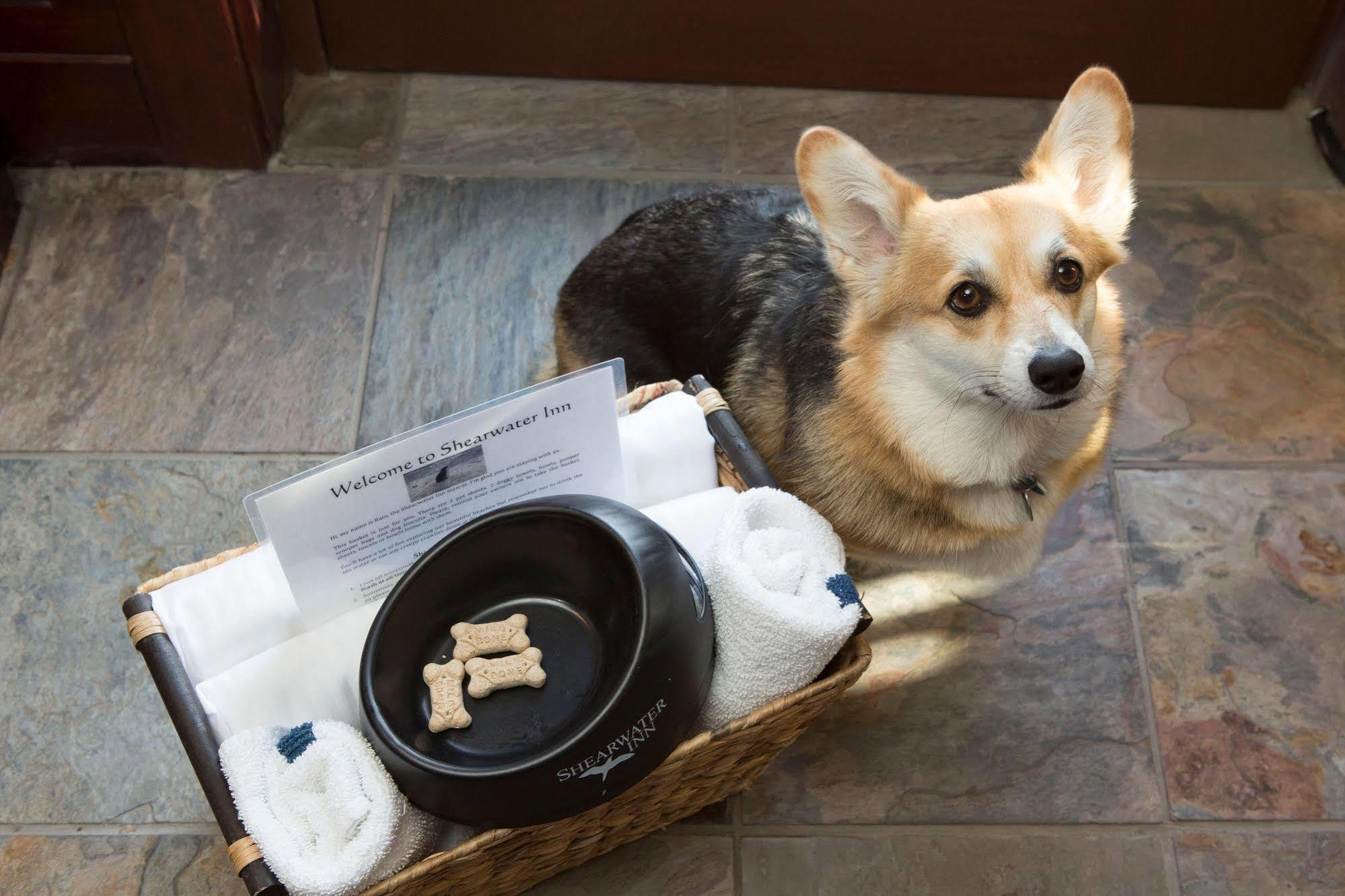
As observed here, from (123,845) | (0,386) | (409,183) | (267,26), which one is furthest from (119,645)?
(267,26)

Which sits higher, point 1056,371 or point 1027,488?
point 1056,371

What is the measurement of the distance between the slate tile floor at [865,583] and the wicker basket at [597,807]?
198mm

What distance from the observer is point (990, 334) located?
4.39 ft

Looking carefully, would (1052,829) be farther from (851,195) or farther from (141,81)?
(141,81)

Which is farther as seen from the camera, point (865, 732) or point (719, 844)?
point (865, 732)

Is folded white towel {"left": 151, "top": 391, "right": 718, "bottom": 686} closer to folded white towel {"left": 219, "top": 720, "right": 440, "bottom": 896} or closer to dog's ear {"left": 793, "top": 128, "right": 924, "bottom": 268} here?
folded white towel {"left": 219, "top": 720, "right": 440, "bottom": 896}

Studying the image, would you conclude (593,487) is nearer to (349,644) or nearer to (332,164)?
(349,644)

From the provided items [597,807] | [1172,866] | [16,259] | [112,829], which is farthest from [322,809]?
[16,259]

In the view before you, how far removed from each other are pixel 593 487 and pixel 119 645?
2.94 ft

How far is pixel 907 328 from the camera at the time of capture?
55.7 inches

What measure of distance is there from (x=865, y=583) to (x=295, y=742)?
38.3 inches

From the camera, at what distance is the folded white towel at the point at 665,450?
4.73 ft

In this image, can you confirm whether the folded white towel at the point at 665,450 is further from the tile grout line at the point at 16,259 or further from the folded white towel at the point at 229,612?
the tile grout line at the point at 16,259

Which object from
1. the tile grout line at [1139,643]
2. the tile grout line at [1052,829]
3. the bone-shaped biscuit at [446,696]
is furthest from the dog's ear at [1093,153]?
the bone-shaped biscuit at [446,696]
